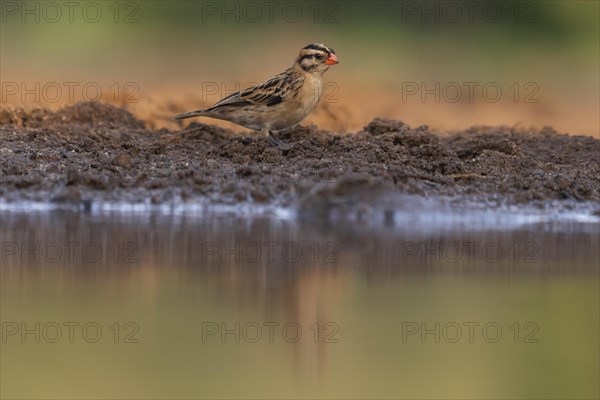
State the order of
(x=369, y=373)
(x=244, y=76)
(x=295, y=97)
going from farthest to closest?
(x=244, y=76) → (x=295, y=97) → (x=369, y=373)

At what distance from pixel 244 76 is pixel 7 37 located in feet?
13.1

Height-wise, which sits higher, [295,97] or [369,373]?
[295,97]

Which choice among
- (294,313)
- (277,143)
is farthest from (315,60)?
(294,313)

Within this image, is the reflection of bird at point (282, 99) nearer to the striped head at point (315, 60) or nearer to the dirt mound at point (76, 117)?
the striped head at point (315, 60)

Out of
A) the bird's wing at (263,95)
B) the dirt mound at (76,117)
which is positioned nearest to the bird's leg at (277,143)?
the bird's wing at (263,95)

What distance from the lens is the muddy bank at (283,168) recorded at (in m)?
11.2

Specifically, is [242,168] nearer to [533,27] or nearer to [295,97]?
[295,97]

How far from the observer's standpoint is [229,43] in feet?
73.7

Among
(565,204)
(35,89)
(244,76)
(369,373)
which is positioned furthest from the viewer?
(244,76)

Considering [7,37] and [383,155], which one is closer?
[383,155]

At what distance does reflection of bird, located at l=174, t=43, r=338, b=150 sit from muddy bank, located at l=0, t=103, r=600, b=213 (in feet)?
0.68

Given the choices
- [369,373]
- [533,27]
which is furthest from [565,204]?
[533,27]

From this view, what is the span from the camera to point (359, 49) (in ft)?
71.6

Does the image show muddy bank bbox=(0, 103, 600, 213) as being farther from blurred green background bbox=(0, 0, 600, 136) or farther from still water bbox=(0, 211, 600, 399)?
blurred green background bbox=(0, 0, 600, 136)
